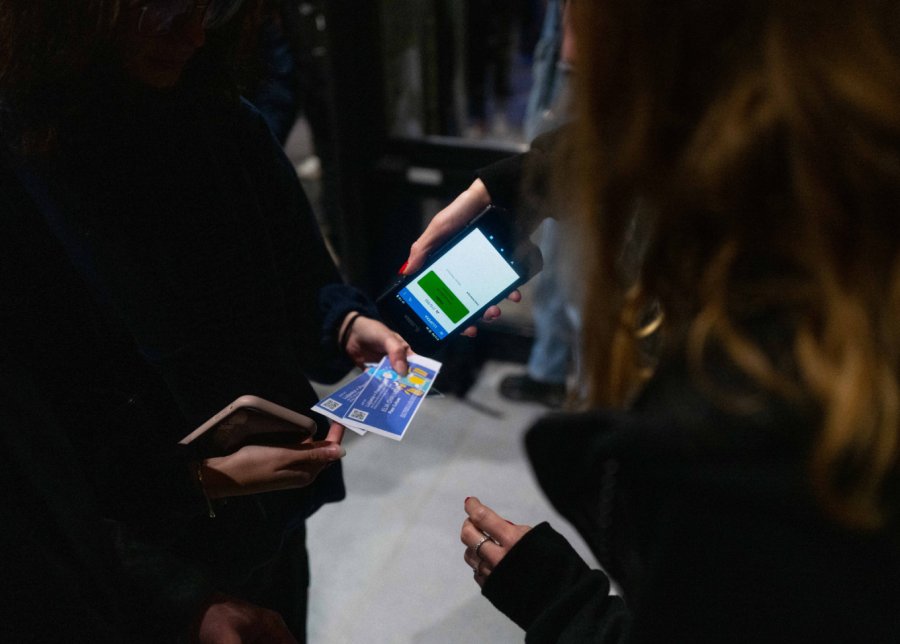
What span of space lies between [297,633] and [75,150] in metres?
0.74

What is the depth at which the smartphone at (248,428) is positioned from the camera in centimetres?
75

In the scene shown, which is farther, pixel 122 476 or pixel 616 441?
pixel 122 476

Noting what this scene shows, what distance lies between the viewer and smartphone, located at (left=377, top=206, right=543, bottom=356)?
901 millimetres

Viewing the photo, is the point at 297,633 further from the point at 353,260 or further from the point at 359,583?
the point at 353,260

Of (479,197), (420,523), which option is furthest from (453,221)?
(420,523)

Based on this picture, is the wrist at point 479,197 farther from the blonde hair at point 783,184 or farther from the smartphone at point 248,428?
the blonde hair at point 783,184

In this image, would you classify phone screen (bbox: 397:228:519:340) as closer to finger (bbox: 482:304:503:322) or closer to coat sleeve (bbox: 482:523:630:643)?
finger (bbox: 482:304:503:322)

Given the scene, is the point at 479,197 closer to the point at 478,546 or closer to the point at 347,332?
the point at 347,332

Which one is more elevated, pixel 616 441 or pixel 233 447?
pixel 616 441

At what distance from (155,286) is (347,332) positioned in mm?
289

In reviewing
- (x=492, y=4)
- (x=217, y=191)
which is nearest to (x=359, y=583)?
(x=217, y=191)

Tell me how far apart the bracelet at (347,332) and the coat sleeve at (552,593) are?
1.37ft

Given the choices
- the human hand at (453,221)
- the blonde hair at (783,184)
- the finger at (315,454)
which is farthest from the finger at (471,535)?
the blonde hair at (783,184)

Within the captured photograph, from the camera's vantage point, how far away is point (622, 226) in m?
0.44
